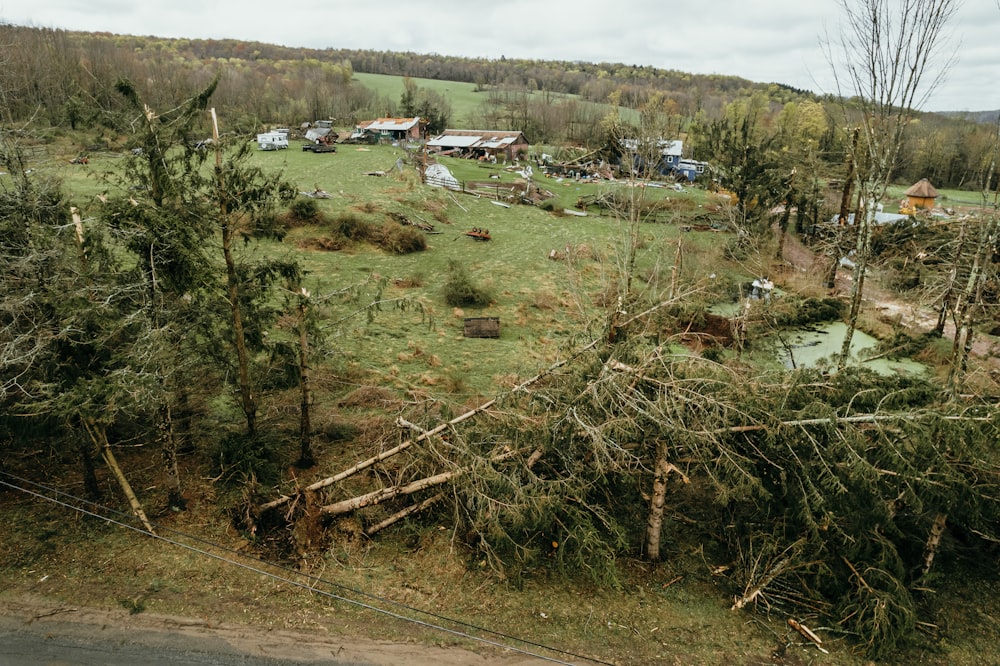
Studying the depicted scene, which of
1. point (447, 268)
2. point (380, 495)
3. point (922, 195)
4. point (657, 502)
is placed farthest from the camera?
point (922, 195)

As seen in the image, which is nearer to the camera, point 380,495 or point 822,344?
point 380,495

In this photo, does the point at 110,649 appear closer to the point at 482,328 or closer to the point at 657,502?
the point at 657,502

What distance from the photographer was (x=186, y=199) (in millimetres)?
9430

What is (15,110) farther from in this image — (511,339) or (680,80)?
(680,80)

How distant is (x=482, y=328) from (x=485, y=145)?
42.3m

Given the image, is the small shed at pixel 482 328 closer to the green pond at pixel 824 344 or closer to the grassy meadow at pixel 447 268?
the grassy meadow at pixel 447 268

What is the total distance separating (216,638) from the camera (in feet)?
26.5

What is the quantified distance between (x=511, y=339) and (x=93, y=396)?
1224 cm

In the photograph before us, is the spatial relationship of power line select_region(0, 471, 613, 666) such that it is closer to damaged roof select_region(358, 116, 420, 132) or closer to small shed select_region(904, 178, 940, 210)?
small shed select_region(904, 178, 940, 210)

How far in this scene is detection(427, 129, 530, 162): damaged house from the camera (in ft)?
185

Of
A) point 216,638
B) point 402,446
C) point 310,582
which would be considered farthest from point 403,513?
point 216,638

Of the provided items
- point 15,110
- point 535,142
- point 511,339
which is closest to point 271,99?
point 535,142

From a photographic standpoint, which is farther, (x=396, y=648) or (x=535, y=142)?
(x=535, y=142)

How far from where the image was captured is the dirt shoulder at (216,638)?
7.94 m
